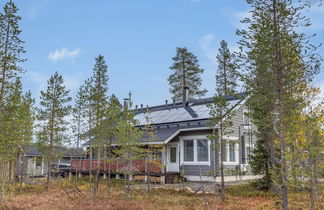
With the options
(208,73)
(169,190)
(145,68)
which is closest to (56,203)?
(169,190)

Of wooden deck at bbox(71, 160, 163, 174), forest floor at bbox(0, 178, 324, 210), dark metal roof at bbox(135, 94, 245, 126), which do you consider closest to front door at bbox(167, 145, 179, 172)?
wooden deck at bbox(71, 160, 163, 174)

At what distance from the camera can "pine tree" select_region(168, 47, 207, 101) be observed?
38.1 m

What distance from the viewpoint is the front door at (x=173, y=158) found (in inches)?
818

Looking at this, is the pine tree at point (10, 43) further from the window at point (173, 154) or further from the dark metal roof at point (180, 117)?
the window at point (173, 154)

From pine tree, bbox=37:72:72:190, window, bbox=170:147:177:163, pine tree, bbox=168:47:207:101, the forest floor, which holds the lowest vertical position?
the forest floor

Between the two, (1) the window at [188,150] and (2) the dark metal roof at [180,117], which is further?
(2) the dark metal roof at [180,117]

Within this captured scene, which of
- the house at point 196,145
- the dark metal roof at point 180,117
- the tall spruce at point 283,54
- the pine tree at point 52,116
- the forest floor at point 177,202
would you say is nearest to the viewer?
the tall spruce at point 283,54

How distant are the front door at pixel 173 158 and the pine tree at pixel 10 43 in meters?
12.2

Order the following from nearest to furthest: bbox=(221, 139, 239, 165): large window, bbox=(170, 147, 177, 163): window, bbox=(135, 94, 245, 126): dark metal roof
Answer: bbox=(221, 139, 239, 165): large window < bbox=(170, 147, 177, 163): window < bbox=(135, 94, 245, 126): dark metal roof

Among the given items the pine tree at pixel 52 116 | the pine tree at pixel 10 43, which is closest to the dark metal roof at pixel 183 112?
the pine tree at pixel 52 116

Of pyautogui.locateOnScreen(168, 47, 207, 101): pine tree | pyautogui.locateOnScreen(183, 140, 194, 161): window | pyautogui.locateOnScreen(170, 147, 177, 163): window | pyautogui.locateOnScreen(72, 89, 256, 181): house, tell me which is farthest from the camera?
pyautogui.locateOnScreen(168, 47, 207, 101): pine tree

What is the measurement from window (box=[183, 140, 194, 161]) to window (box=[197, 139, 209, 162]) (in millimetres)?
532

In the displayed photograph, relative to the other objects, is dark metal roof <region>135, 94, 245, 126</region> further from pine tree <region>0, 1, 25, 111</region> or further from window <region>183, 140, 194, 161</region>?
pine tree <region>0, 1, 25, 111</region>

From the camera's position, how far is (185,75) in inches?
1501
